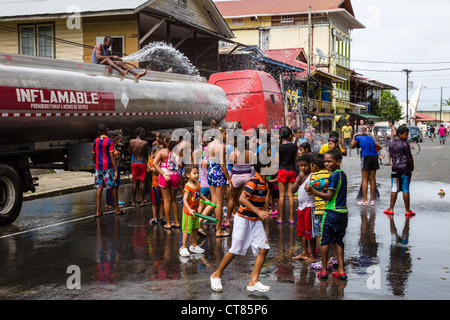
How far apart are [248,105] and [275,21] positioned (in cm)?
3463

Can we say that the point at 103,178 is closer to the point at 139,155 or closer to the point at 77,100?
the point at 139,155

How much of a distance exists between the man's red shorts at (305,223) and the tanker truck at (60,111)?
5634 millimetres

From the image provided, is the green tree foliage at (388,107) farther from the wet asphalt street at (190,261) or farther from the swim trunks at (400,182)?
the wet asphalt street at (190,261)

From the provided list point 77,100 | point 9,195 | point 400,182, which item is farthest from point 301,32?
point 9,195

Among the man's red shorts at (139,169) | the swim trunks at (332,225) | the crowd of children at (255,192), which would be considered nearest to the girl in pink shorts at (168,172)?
the crowd of children at (255,192)

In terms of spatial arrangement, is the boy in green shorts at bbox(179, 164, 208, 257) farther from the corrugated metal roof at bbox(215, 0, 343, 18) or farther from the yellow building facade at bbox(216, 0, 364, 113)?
the corrugated metal roof at bbox(215, 0, 343, 18)

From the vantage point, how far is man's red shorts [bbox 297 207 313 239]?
24.7 ft

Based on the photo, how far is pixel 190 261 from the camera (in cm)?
758

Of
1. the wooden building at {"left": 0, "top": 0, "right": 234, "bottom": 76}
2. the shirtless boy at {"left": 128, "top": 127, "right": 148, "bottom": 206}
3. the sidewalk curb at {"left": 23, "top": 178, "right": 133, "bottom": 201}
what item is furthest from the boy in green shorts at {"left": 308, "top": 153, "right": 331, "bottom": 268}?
the wooden building at {"left": 0, "top": 0, "right": 234, "bottom": 76}

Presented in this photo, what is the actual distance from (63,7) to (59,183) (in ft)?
30.6

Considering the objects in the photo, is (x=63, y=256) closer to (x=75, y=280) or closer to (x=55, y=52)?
(x=75, y=280)

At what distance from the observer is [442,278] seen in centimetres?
668

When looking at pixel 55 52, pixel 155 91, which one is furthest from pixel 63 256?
pixel 55 52

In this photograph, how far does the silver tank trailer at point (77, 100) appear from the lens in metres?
10.0
